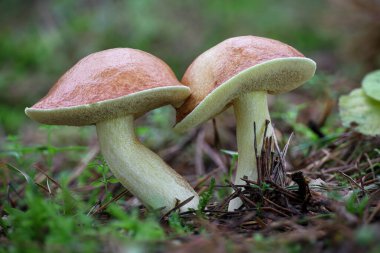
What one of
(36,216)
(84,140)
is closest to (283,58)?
(36,216)

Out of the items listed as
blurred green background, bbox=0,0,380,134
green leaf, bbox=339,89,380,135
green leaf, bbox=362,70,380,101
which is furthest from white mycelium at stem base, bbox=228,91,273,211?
blurred green background, bbox=0,0,380,134

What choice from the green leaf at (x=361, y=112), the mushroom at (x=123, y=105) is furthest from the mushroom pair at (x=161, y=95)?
the green leaf at (x=361, y=112)

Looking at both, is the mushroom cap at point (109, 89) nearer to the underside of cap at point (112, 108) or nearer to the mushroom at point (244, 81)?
the underside of cap at point (112, 108)

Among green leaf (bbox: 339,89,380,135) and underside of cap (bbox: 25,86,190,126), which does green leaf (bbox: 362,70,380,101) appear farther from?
underside of cap (bbox: 25,86,190,126)

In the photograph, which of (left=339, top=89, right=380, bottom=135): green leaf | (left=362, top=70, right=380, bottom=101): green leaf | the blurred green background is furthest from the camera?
the blurred green background

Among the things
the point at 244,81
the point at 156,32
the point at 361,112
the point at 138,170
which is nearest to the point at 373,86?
the point at 361,112

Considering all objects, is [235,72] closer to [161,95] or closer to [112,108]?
[161,95]

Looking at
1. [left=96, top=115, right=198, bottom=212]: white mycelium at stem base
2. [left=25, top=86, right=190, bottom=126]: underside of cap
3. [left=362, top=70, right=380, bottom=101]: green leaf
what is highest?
[left=25, top=86, right=190, bottom=126]: underside of cap
